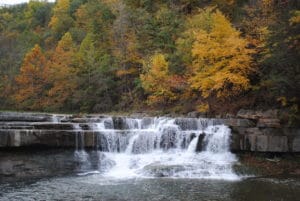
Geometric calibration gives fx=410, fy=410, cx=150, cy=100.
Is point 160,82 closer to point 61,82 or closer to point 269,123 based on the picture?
point 269,123

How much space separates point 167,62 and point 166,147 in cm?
1078

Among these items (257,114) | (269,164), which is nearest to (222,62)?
(257,114)

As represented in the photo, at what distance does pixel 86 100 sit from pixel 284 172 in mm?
22084

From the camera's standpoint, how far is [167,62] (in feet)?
94.4

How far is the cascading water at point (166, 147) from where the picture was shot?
57.3 feet

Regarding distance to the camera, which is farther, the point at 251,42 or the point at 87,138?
the point at 251,42

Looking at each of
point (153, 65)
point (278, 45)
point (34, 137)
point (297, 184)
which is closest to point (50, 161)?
point (34, 137)

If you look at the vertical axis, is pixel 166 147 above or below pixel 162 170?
above

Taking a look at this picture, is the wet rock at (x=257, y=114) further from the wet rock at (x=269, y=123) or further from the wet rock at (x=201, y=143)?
the wet rock at (x=201, y=143)

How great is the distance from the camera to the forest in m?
19.3

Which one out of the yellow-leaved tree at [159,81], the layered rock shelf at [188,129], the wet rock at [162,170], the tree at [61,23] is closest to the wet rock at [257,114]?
the layered rock shelf at [188,129]

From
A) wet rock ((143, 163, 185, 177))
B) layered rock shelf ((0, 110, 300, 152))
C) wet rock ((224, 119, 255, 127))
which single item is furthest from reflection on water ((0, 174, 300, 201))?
wet rock ((224, 119, 255, 127))

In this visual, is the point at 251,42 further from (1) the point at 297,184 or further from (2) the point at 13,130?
(2) the point at 13,130

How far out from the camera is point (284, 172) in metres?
17.3
